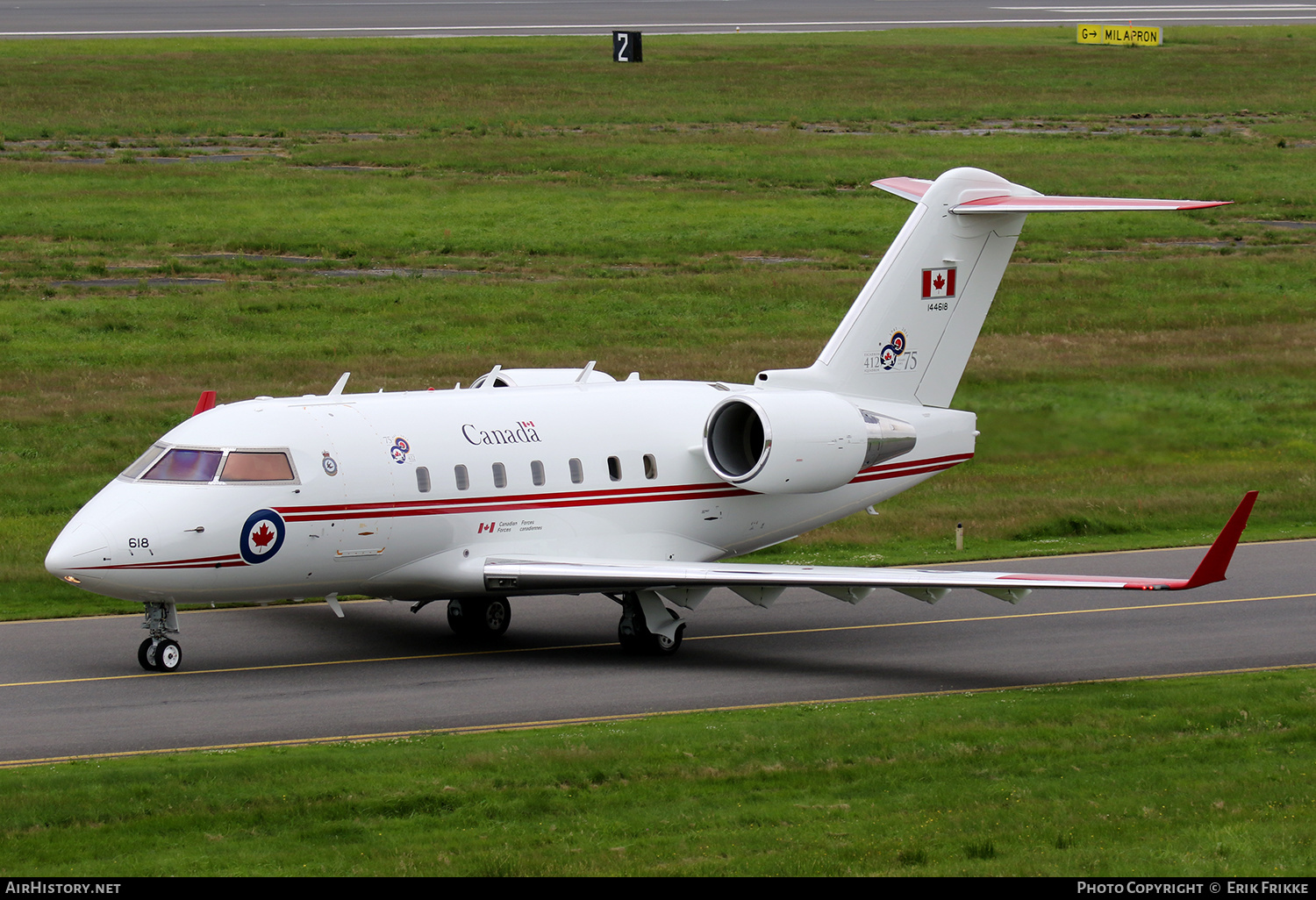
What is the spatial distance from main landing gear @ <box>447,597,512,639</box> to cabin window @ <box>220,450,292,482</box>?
14.2 ft

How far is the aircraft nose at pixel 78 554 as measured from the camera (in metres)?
21.6

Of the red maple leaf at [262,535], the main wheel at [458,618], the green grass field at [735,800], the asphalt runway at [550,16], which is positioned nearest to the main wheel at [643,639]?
the main wheel at [458,618]

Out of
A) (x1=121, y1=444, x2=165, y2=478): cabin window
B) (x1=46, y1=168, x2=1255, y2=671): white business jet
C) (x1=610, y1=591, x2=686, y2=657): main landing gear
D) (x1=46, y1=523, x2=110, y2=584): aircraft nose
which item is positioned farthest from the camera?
(x1=610, y1=591, x2=686, y2=657): main landing gear

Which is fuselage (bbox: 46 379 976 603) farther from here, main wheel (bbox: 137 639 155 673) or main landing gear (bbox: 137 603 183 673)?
main wheel (bbox: 137 639 155 673)

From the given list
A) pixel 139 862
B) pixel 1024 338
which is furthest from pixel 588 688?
pixel 1024 338

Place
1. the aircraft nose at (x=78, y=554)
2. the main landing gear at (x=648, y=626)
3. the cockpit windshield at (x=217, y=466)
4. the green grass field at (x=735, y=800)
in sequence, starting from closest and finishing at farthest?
the green grass field at (x=735, y=800) → the aircraft nose at (x=78, y=554) → the cockpit windshield at (x=217, y=466) → the main landing gear at (x=648, y=626)

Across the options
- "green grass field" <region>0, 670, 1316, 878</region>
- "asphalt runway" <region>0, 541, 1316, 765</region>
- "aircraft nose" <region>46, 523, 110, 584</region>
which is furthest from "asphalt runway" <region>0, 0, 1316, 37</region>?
"green grass field" <region>0, 670, 1316, 878</region>

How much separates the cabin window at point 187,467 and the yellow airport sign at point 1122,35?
271ft

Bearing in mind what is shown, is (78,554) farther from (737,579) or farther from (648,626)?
(737,579)

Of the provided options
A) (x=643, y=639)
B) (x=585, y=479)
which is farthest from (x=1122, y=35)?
(x=643, y=639)

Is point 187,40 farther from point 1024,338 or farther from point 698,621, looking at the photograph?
point 698,621

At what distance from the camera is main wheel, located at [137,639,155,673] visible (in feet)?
76.3

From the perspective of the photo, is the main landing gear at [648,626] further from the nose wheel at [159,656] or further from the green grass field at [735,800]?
the nose wheel at [159,656]

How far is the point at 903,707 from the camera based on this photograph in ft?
71.3
